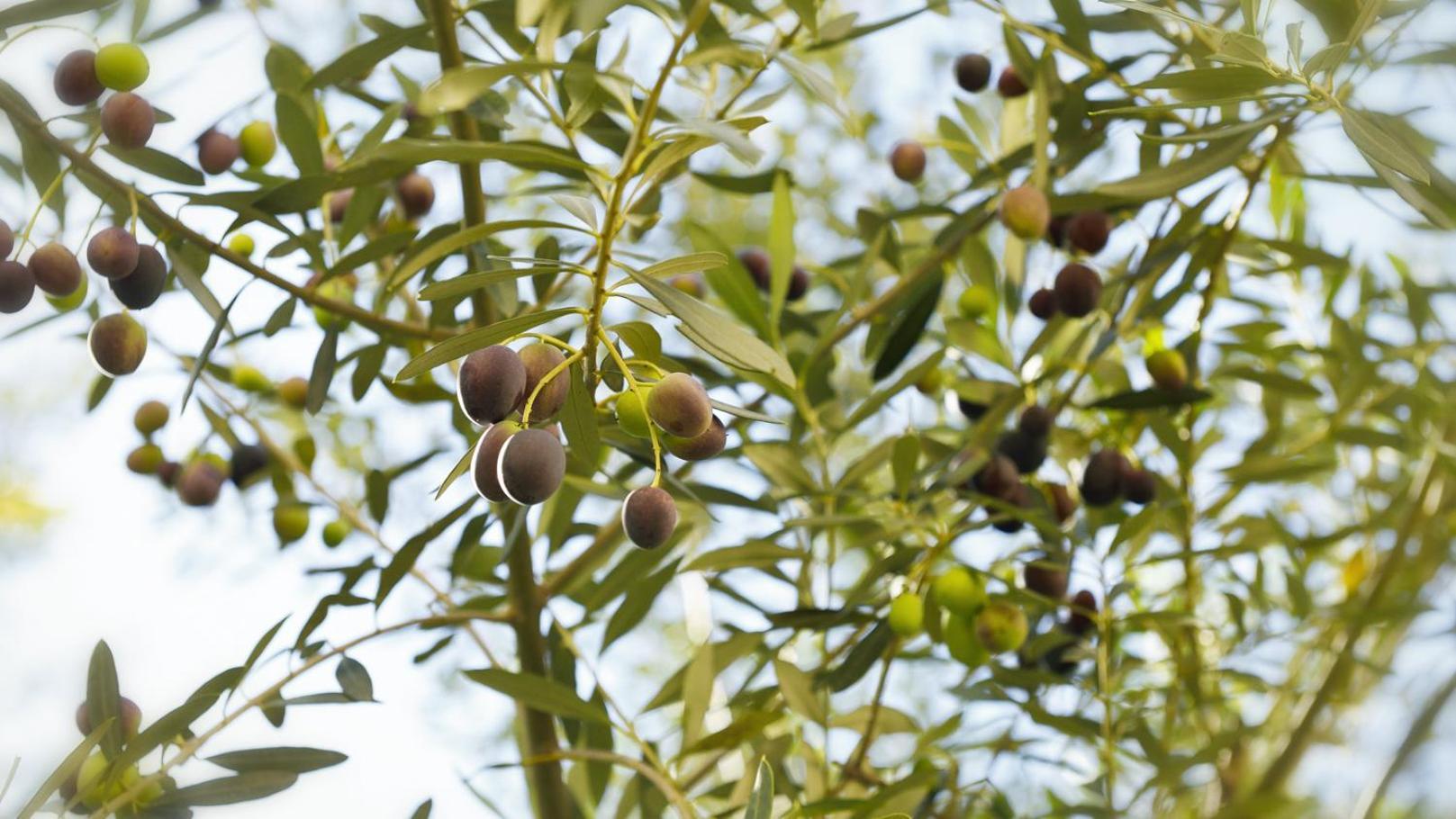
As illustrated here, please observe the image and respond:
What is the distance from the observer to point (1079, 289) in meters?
1.12

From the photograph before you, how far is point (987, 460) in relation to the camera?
1.12 metres

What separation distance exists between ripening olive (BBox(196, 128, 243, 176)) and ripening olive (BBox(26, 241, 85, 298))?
185mm

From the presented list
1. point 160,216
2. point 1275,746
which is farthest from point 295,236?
point 1275,746

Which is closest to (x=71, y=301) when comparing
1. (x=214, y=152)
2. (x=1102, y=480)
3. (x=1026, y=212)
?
(x=214, y=152)

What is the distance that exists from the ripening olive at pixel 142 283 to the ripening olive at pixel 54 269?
3 centimetres

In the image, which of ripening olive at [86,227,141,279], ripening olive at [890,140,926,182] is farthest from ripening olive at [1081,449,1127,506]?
ripening olive at [86,227,141,279]

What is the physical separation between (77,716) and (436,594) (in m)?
0.31

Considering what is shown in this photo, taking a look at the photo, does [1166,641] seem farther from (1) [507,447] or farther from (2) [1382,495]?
(1) [507,447]

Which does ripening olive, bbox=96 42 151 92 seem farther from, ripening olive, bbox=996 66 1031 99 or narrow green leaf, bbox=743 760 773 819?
ripening olive, bbox=996 66 1031 99

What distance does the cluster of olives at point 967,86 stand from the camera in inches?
49.4

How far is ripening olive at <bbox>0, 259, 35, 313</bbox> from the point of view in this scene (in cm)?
82

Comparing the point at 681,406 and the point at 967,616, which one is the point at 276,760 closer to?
the point at 681,406

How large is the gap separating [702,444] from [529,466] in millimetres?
122

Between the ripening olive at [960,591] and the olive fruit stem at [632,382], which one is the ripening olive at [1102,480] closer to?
the ripening olive at [960,591]
